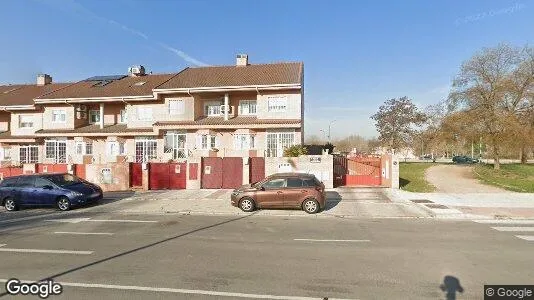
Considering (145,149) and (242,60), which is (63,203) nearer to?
(145,149)

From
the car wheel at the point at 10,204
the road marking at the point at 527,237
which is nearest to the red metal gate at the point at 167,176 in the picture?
the car wheel at the point at 10,204

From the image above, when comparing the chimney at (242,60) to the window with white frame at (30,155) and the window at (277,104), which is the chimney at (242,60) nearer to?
the window at (277,104)

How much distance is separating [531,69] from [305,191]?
2675 cm

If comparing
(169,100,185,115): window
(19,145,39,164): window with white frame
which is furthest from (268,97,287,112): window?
(19,145,39,164): window with white frame

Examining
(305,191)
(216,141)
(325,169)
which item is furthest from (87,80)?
(305,191)

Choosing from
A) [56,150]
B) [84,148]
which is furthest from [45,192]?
[56,150]

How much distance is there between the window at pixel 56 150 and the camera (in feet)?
93.6

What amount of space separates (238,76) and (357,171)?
1305cm

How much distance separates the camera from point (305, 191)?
13.1m

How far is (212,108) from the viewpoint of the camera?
27594 mm

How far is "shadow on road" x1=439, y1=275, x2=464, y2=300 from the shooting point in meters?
5.14

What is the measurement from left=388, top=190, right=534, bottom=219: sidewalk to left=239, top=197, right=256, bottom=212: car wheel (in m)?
7.15

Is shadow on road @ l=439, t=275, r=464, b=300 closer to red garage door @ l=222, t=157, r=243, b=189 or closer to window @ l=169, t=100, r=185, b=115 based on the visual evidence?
red garage door @ l=222, t=157, r=243, b=189

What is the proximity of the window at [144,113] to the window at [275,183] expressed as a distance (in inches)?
720
